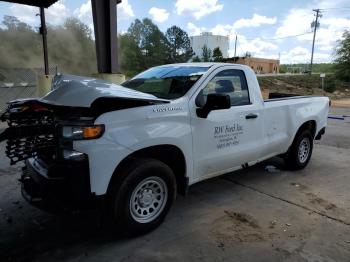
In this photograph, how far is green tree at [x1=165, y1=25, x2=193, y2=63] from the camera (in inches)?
2389

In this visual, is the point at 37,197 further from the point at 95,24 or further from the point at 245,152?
the point at 95,24

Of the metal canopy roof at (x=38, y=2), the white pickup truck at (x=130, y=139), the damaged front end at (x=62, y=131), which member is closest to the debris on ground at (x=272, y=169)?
the white pickup truck at (x=130, y=139)

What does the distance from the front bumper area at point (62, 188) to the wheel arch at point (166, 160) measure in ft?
0.89

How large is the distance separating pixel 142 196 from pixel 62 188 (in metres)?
0.83

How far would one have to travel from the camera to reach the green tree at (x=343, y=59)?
151 ft

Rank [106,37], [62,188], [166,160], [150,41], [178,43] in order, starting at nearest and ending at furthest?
[62,188] < [166,160] < [106,37] < [178,43] < [150,41]

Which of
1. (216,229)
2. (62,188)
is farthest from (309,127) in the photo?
(62,188)

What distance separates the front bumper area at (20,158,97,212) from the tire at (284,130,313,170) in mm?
3948

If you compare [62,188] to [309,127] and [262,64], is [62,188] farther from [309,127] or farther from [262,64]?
[262,64]

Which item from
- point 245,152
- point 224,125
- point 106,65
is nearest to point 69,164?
point 224,125

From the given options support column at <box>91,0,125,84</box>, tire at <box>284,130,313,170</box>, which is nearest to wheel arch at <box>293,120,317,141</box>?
tire at <box>284,130,313,170</box>

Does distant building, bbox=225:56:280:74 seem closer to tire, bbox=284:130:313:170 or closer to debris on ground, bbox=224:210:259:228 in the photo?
tire, bbox=284:130:313:170

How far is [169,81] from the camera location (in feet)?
15.4

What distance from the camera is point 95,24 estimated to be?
11.3 m
